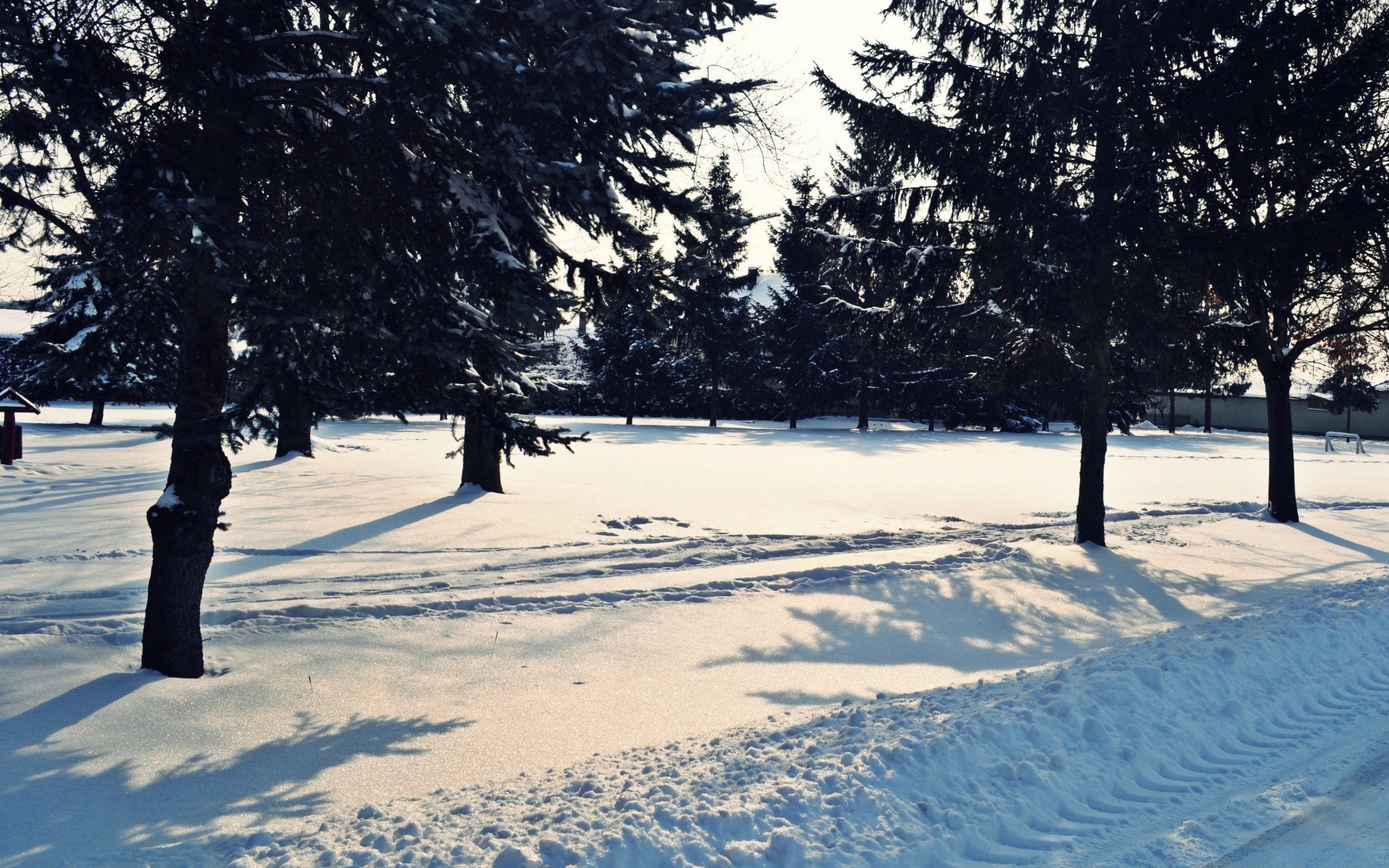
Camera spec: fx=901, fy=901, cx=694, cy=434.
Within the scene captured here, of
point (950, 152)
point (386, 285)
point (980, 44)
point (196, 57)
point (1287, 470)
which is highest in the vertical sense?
point (980, 44)

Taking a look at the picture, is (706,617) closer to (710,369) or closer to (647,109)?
(647,109)

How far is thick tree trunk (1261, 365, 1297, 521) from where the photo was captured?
14.5 meters

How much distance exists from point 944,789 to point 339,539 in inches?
330

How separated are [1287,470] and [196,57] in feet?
52.5

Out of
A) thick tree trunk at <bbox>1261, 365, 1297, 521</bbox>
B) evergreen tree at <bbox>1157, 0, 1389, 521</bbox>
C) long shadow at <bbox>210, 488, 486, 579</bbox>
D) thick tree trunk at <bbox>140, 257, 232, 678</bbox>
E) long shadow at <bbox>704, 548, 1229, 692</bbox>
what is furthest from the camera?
thick tree trunk at <bbox>1261, 365, 1297, 521</bbox>

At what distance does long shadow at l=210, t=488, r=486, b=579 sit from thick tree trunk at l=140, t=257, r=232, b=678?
3080 millimetres

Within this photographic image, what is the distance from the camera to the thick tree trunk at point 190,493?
5617 millimetres

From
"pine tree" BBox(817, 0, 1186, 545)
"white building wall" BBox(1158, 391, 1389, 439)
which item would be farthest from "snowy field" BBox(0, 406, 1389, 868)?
"white building wall" BBox(1158, 391, 1389, 439)

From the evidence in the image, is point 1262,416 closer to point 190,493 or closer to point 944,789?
point 944,789

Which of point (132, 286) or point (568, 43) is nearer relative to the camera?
point (568, 43)

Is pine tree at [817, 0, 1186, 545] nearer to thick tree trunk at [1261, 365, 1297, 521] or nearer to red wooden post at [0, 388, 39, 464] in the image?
thick tree trunk at [1261, 365, 1297, 521]

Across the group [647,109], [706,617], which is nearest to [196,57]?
[647,109]

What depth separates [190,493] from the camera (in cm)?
567

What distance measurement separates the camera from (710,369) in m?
45.8
